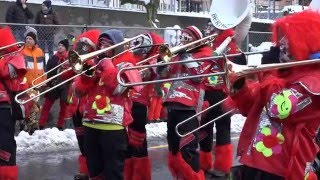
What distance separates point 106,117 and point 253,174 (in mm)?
1866

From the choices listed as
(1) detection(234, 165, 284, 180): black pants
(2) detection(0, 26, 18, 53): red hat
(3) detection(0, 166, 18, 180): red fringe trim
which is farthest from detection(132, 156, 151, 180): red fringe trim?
(1) detection(234, 165, 284, 180): black pants

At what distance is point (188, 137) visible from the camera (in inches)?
233

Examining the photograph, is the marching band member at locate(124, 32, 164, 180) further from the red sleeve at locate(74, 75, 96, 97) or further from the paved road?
the red sleeve at locate(74, 75, 96, 97)

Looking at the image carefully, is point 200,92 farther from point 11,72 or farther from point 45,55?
point 45,55

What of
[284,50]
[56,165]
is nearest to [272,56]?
[284,50]

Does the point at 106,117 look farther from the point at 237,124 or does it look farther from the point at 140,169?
the point at 237,124

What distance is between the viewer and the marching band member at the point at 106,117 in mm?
5348

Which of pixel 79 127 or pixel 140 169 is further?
pixel 79 127

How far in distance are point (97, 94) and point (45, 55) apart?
18.9 ft

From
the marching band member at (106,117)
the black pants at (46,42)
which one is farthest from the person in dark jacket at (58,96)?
the marching band member at (106,117)

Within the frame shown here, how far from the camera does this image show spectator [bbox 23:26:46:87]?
10.0 metres

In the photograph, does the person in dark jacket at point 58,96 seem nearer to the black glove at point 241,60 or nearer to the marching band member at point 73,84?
the marching band member at point 73,84

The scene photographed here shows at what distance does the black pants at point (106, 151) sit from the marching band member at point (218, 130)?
5.81 feet

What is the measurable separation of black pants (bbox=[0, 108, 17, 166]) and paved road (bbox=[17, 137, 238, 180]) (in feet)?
4.49
